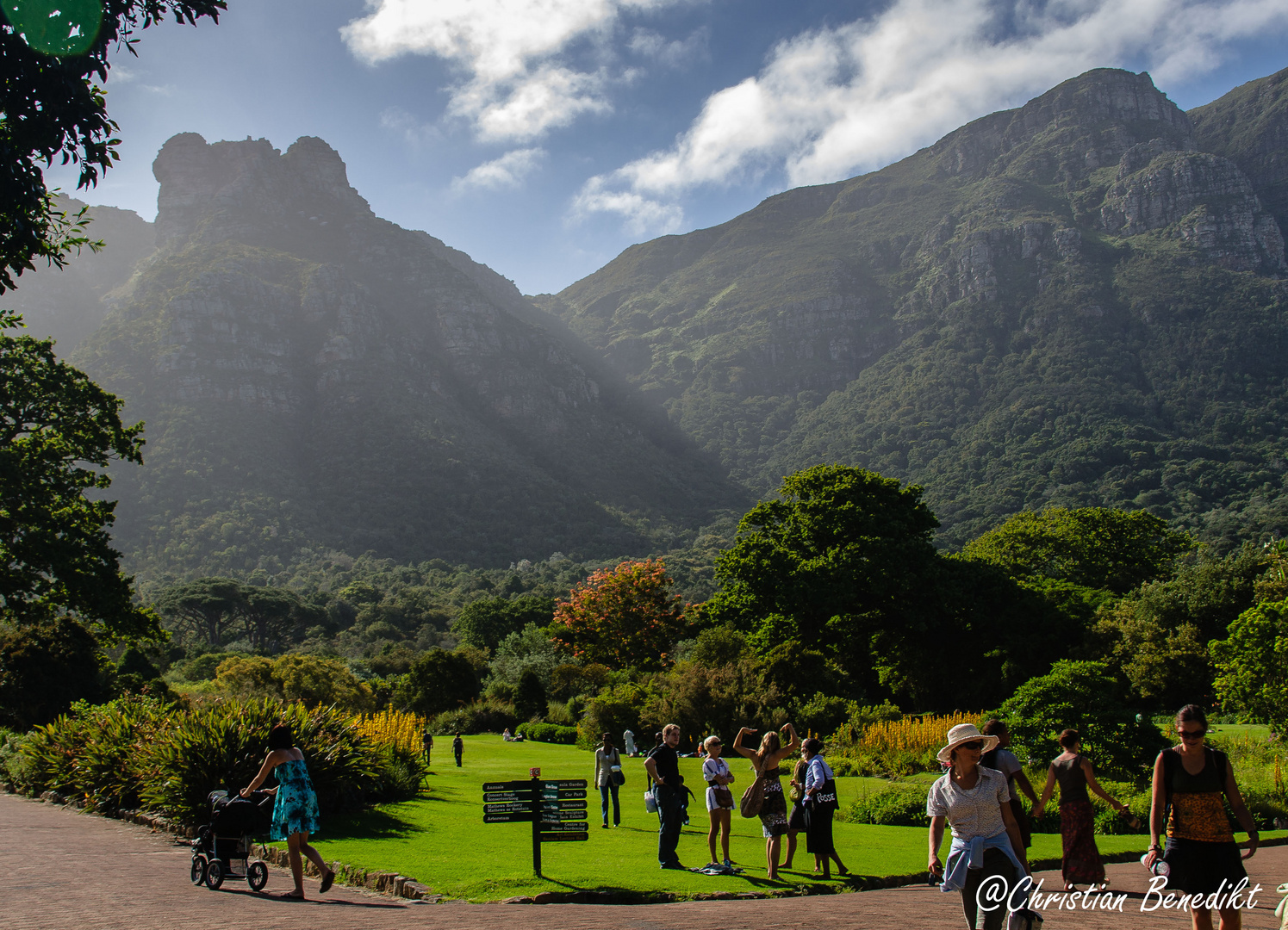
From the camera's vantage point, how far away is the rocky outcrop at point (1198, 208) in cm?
13962

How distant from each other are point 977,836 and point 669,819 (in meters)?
4.58

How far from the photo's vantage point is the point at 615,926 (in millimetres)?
6262

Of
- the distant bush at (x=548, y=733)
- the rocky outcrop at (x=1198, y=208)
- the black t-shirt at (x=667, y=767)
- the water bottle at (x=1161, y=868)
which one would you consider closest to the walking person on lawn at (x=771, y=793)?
the black t-shirt at (x=667, y=767)

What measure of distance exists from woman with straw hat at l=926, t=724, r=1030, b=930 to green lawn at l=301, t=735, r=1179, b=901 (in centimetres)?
351

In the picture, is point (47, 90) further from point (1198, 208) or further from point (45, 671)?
point (1198, 208)

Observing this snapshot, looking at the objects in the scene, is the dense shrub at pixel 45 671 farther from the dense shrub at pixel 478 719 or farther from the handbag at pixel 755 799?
the handbag at pixel 755 799

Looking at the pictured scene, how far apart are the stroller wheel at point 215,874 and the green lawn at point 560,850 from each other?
4.90ft

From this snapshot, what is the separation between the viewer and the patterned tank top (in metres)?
5.14

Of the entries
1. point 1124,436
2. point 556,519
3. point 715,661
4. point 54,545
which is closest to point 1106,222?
point 1124,436

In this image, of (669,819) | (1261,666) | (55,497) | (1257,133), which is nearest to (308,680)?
(55,497)

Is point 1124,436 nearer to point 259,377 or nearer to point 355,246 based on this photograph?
point 259,377

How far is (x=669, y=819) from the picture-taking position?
892 cm

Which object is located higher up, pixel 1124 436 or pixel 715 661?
pixel 1124 436

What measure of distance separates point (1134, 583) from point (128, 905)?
58.4 meters
